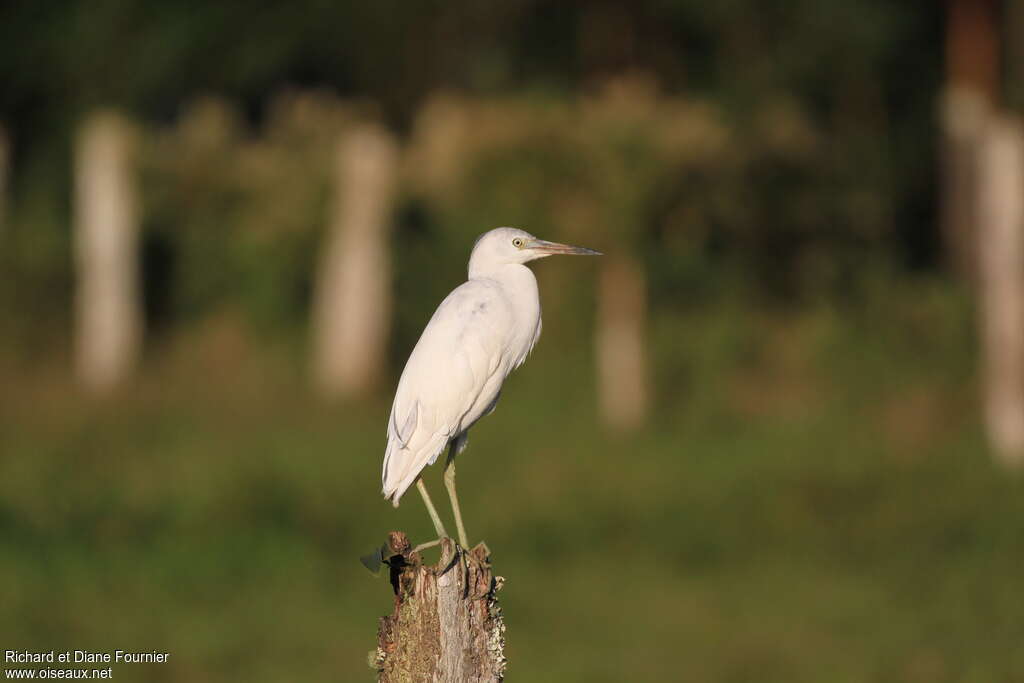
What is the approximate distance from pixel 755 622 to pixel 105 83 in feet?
42.3

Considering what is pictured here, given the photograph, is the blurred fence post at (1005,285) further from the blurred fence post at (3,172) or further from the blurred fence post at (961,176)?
the blurred fence post at (3,172)

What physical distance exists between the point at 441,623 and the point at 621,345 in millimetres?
10547

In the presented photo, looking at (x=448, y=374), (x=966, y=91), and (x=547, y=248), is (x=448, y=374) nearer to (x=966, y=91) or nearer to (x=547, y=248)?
(x=547, y=248)

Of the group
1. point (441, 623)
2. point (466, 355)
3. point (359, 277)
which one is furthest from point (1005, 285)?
point (441, 623)

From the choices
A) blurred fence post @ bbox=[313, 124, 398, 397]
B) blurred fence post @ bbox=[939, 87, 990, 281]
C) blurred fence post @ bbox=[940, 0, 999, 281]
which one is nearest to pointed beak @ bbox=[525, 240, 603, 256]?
blurred fence post @ bbox=[313, 124, 398, 397]

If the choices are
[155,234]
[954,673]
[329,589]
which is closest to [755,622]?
[954,673]

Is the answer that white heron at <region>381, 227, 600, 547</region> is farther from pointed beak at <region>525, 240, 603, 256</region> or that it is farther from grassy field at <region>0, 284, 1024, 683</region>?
grassy field at <region>0, 284, 1024, 683</region>

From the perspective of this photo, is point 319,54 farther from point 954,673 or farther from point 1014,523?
point 954,673

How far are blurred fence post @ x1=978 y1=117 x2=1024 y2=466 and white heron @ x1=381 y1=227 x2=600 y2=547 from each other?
951 cm

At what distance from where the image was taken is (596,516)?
424 inches

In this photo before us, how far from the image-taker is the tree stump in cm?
332

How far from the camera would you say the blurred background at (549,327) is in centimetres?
917

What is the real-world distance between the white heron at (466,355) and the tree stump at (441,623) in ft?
1.41

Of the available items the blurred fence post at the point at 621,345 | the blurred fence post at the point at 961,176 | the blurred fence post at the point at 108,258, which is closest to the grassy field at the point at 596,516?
the blurred fence post at the point at 621,345
